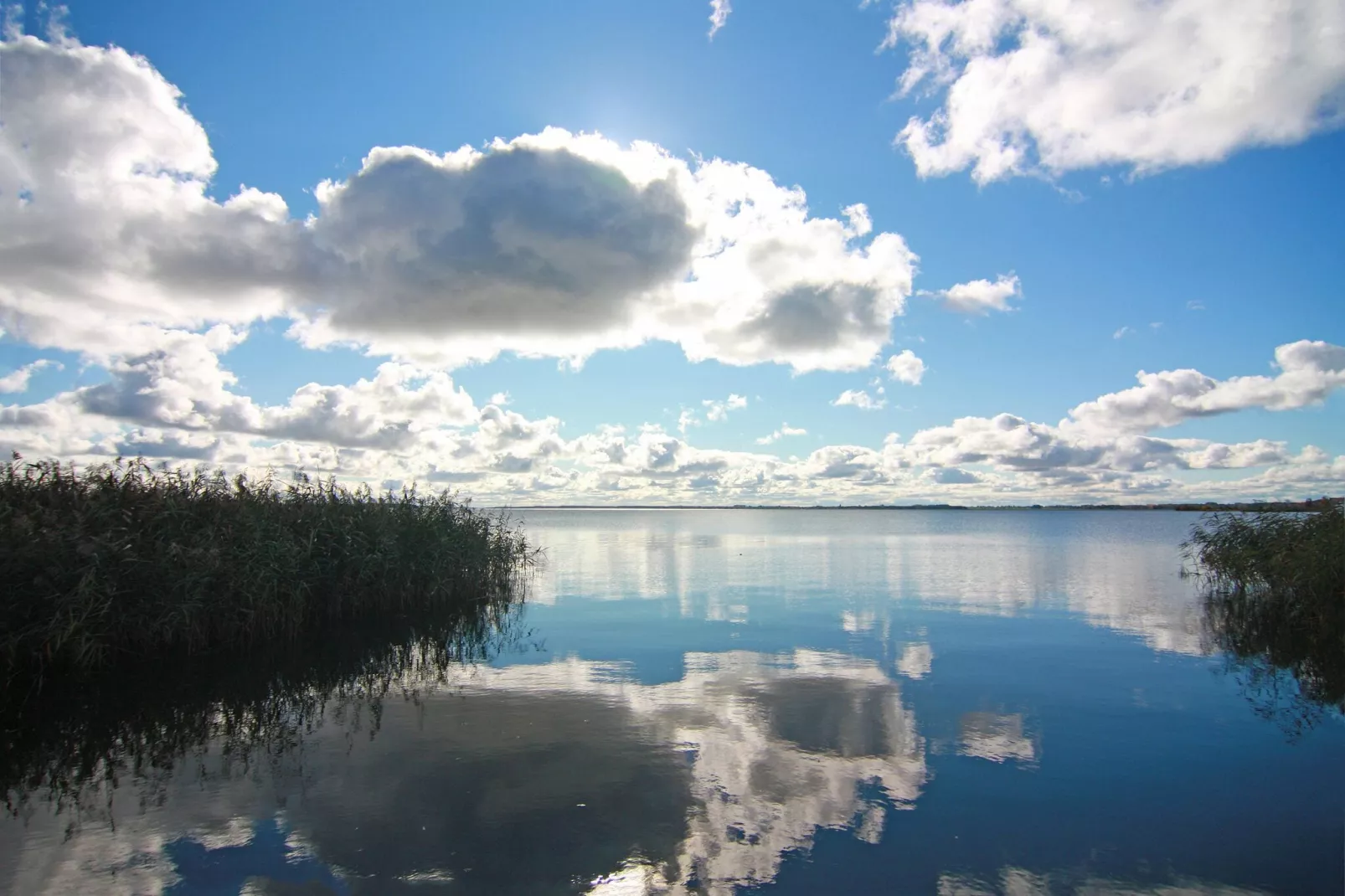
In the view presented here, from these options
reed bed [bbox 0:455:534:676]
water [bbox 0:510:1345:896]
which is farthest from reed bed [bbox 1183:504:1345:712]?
reed bed [bbox 0:455:534:676]

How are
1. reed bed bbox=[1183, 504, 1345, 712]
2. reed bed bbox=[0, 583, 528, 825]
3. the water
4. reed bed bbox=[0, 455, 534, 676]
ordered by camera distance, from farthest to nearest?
reed bed bbox=[1183, 504, 1345, 712] < reed bed bbox=[0, 455, 534, 676] < reed bed bbox=[0, 583, 528, 825] < the water

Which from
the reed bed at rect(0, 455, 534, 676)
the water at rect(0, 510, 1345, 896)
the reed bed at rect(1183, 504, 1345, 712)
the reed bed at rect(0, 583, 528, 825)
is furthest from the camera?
the reed bed at rect(1183, 504, 1345, 712)

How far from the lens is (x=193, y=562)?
644 inches

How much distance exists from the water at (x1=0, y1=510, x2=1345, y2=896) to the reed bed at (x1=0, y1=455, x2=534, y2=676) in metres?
1.64

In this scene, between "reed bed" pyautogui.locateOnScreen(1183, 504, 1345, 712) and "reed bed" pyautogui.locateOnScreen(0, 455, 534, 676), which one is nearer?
"reed bed" pyautogui.locateOnScreen(0, 455, 534, 676)

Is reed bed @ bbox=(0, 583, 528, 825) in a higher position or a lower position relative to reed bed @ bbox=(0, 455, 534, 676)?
lower

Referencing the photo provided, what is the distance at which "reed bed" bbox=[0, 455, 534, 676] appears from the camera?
13797mm

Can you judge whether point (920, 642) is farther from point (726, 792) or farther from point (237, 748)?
point (237, 748)

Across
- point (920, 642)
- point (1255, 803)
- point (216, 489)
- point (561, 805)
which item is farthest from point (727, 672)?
point (216, 489)

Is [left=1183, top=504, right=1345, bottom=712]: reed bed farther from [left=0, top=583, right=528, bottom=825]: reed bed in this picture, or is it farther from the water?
[left=0, top=583, right=528, bottom=825]: reed bed

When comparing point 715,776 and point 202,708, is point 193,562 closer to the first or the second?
point 202,708

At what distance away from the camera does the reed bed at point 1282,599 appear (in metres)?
15.9

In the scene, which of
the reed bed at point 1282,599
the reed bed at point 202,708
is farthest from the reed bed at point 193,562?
the reed bed at point 1282,599

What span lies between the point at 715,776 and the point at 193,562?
13.4 metres
